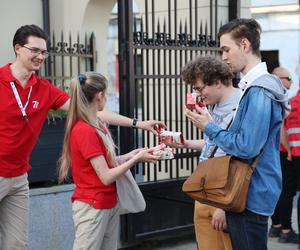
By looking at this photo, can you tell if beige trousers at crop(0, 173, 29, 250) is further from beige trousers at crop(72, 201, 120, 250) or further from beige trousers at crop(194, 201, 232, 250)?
beige trousers at crop(194, 201, 232, 250)

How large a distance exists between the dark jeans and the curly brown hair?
935mm

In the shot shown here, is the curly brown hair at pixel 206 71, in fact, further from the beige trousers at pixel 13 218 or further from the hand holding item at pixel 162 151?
the beige trousers at pixel 13 218

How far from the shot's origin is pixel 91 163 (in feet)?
12.2

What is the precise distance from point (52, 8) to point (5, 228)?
5.02 m

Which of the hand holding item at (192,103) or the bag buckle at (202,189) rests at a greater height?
the hand holding item at (192,103)

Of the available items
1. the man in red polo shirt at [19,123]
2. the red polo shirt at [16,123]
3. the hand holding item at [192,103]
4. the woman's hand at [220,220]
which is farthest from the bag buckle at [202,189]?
the red polo shirt at [16,123]

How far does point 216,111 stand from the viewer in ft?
12.8

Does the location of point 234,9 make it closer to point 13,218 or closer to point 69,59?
point 69,59

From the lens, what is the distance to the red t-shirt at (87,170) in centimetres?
369

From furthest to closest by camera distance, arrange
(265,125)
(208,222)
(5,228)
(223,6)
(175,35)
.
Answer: (223,6)
(175,35)
(5,228)
(208,222)
(265,125)

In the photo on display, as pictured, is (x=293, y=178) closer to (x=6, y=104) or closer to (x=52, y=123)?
(x=52, y=123)

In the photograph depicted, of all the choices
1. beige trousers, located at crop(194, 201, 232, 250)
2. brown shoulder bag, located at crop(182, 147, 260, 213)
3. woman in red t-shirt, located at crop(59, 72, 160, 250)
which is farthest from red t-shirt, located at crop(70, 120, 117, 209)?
brown shoulder bag, located at crop(182, 147, 260, 213)

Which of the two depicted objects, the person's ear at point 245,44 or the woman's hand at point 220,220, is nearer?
the person's ear at point 245,44

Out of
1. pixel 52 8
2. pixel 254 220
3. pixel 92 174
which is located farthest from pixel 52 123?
pixel 52 8
